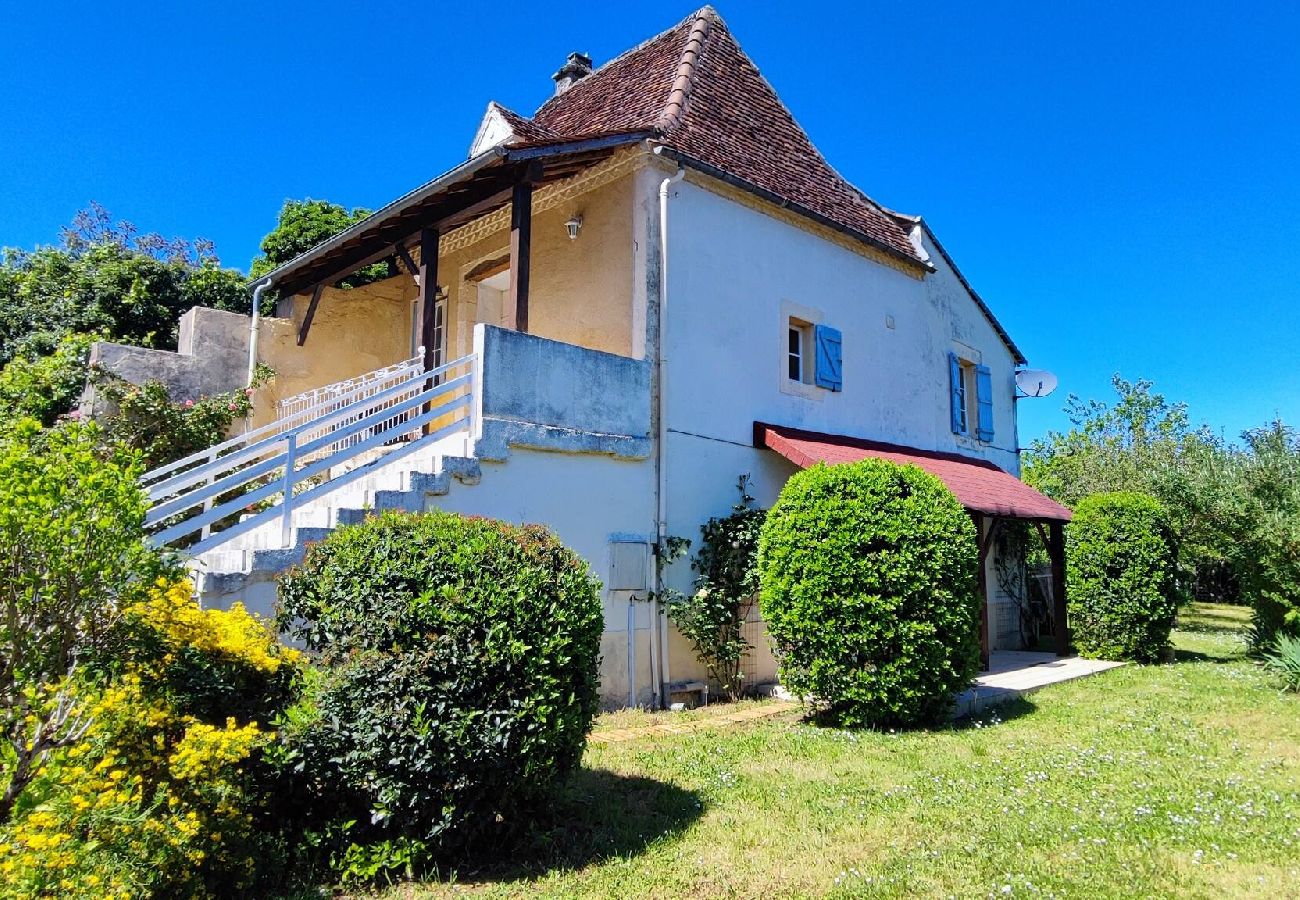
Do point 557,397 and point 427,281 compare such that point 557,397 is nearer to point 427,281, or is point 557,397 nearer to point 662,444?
point 662,444

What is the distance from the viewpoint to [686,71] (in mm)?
11930

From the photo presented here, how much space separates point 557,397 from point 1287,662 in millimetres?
9224

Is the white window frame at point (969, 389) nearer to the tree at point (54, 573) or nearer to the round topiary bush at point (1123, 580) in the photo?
the round topiary bush at point (1123, 580)

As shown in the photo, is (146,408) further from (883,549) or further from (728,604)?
(883,549)

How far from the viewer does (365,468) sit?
7.39 metres

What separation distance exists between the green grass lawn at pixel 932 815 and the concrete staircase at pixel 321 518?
8.56ft

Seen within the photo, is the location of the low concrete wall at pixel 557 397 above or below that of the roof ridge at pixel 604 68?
below

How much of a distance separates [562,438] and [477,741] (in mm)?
4546

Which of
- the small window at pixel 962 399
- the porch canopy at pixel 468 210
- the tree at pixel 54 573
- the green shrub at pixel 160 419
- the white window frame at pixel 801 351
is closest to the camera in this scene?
the tree at pixel 54 573

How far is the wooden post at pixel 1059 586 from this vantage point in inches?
527

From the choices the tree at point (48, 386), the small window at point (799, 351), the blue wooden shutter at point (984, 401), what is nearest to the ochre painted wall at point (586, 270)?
the small window at point (799, 351)

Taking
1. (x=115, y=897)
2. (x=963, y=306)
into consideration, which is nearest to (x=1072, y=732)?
(x=115, y=897)

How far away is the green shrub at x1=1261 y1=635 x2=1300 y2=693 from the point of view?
384 inches

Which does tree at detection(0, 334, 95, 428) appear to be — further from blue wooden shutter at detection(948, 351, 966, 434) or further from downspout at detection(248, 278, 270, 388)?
blue wooden shutter at detection(948, 351, 966, 434)
